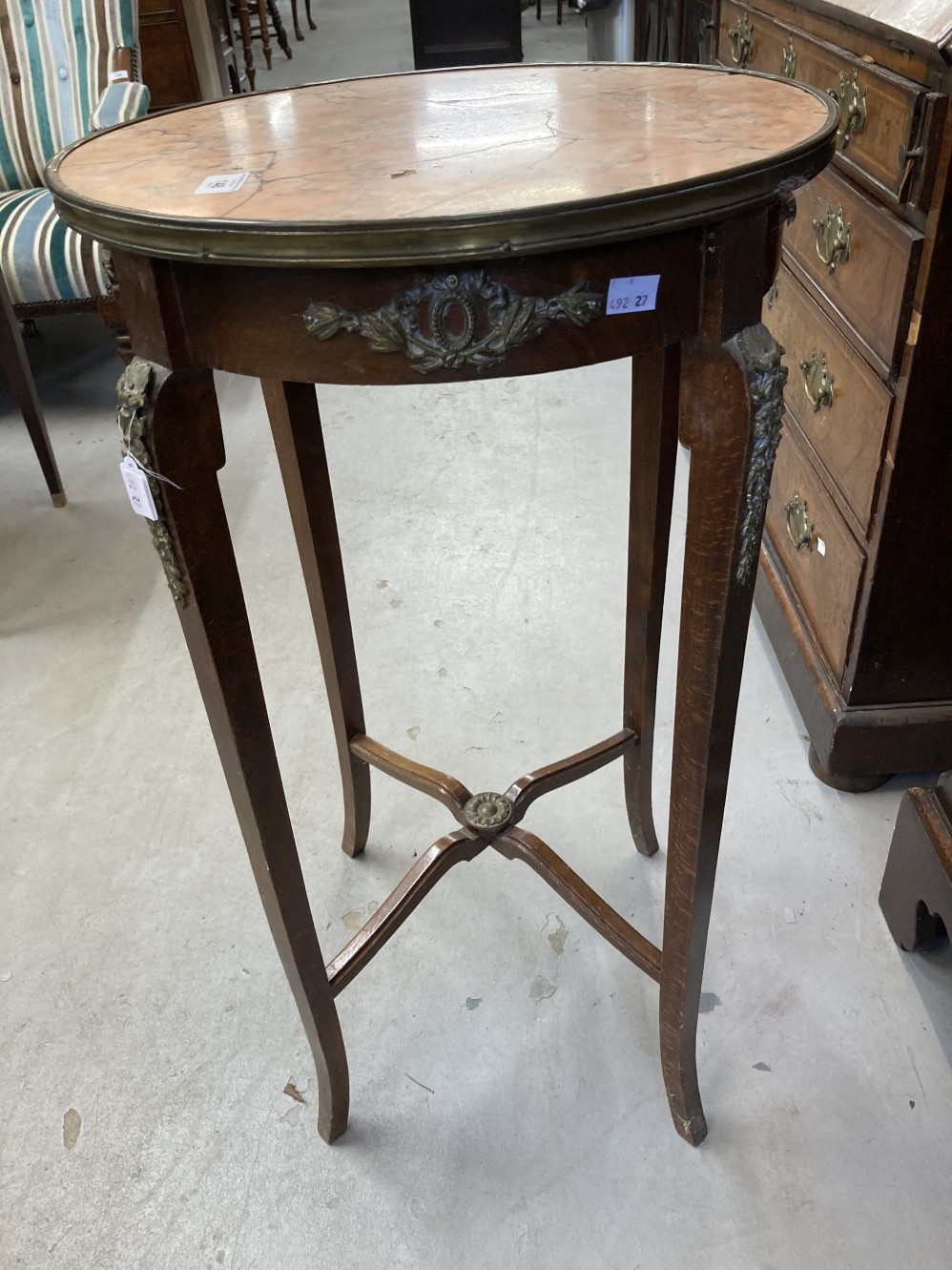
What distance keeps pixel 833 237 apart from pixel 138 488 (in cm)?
106

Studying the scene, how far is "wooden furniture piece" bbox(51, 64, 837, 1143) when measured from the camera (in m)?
0.62

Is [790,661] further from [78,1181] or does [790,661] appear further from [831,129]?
[78,1181]

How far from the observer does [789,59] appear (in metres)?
1.46

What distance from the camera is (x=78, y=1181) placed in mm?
1138

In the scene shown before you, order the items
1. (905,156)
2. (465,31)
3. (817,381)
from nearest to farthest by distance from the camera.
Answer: (905,156) → (817,381) → (465,31)

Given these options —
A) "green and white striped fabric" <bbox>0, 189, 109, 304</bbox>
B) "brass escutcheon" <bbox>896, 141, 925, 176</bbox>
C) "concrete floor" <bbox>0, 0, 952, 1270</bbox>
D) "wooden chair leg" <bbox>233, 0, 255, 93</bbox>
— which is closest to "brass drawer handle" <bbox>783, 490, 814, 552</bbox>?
"concrete floor" <bbox>0, 0, 952, 1270</bbox>

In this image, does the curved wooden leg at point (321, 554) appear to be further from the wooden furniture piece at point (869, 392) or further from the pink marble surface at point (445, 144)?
the wooden furniture piece at point (869, 392)

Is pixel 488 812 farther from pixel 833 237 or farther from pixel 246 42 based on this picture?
pixel 246 42

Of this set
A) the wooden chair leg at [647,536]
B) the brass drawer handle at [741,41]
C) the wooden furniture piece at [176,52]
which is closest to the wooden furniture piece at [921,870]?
the wooden chair leg at [647,536]

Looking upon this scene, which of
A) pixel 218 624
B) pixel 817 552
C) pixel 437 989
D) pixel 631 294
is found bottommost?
pixel 437 989

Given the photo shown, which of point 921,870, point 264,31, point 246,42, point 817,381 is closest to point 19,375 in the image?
point 817,381

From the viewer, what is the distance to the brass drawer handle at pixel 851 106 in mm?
1224

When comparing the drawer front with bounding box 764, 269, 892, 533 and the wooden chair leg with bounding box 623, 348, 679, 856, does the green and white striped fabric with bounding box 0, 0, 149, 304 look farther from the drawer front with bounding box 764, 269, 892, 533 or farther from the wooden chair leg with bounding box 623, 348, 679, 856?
the wooden chair leg with bounding box 623, 348, 679, 856

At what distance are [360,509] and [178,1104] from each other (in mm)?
1440
